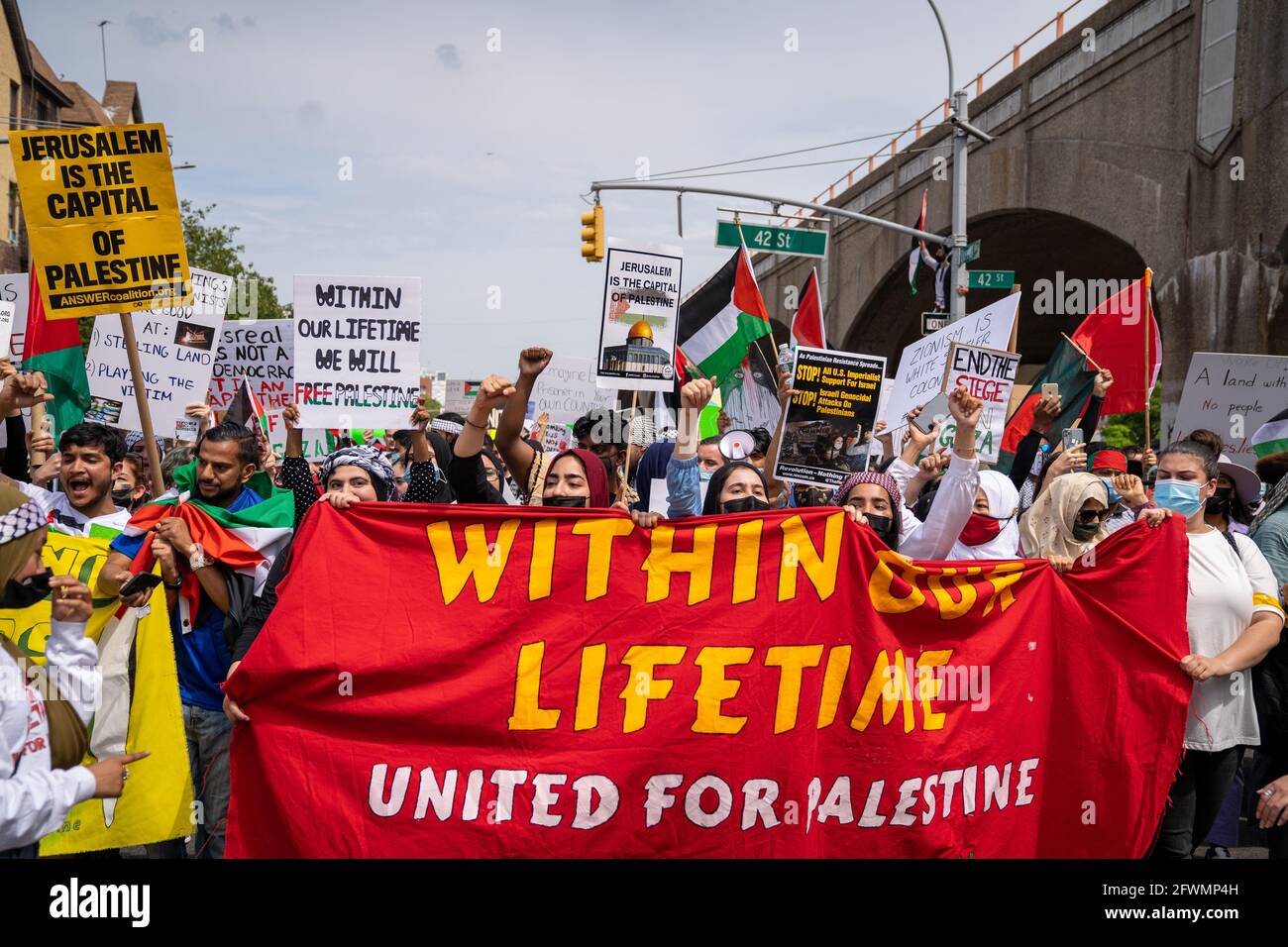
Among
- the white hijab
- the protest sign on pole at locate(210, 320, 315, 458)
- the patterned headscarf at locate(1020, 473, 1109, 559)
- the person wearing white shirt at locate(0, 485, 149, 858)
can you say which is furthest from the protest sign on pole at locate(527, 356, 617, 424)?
the person wearing white shirt at locate(0, 485, 149, 858)

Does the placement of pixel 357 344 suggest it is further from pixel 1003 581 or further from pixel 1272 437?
pixel 1272 437

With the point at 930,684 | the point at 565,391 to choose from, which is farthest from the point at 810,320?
the point at 930,684

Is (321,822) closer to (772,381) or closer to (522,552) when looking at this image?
(522,552)

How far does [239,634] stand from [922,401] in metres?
4.76

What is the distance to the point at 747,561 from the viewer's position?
4195mm

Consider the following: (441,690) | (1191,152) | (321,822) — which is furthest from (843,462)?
(1191,152)

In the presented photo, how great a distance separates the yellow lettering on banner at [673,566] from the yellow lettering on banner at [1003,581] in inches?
43.4

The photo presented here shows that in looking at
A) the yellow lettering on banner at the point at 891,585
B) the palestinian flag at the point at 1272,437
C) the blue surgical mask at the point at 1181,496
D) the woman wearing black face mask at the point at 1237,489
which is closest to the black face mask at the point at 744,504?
the yellow lettering on banner at the point at 891,585

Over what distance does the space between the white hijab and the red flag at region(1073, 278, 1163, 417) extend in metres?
2.80

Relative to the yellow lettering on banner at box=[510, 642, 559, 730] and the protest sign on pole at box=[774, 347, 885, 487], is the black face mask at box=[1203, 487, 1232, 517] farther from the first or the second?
the yellow lettering on banner at box=[510, 642, 559, 730]

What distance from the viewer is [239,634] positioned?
4.20m

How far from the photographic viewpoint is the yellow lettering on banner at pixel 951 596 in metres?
4.31

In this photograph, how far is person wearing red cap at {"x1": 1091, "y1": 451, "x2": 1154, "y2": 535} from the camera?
5.01m

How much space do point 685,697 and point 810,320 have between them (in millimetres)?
6891
